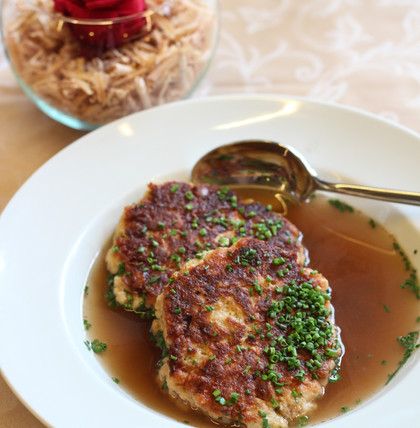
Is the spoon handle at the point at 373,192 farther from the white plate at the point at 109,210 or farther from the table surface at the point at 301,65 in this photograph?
the table surface at the point at 301,65

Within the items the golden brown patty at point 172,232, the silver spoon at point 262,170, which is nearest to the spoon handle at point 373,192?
the silver spoon at point 262,170

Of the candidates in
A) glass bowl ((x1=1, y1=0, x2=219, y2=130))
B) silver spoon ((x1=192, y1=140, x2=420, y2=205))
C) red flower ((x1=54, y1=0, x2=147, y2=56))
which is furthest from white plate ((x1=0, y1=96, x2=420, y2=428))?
red flower ((x1=54, y1=0, x2=147, y2=56))

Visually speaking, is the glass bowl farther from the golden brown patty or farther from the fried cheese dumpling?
the fried cheese dumpling

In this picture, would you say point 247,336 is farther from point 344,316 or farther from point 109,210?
point 109,210

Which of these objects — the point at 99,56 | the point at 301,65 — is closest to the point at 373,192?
the point at 301,65

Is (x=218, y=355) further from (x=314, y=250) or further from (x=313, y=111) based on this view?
(x=313, y=111)

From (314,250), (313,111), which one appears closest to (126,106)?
(313,111)
